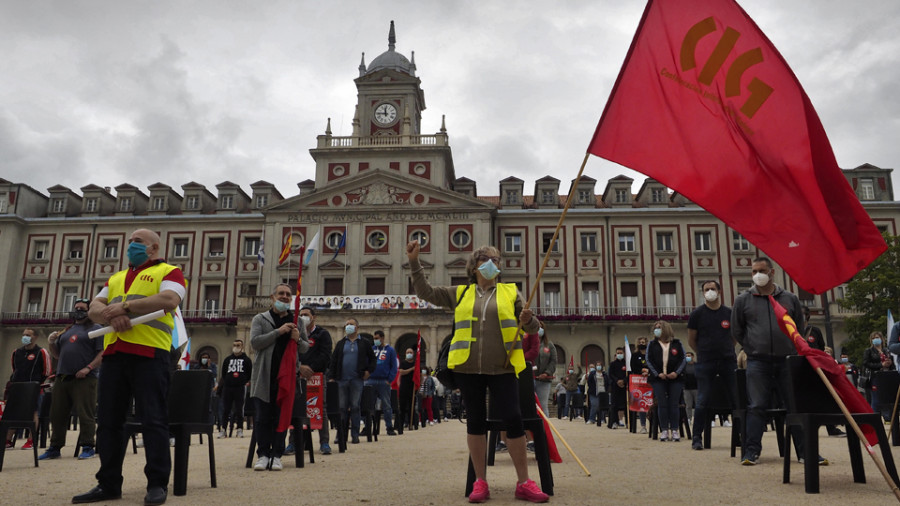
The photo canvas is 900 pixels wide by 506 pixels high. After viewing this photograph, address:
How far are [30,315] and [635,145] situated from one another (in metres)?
45.8

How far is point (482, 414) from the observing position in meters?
4.91

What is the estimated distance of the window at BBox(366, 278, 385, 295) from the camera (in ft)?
132

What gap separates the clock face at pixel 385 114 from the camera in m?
45.1

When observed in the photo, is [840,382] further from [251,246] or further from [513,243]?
[251,246]

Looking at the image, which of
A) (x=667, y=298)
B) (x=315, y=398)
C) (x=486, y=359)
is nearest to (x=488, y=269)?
(x=486, y=359)

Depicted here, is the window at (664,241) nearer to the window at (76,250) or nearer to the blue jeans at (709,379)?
the blue jeans at (709,379)

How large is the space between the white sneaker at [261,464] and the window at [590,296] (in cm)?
3474

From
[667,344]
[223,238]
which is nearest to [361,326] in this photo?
[223,238]

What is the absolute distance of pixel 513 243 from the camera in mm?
42156

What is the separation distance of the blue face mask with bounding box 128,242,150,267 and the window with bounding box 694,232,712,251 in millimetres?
39754

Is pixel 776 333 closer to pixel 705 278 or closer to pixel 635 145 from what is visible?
pixel 635 145

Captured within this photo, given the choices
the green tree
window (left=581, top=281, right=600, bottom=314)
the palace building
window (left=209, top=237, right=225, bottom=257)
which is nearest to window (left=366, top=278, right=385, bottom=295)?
the palace building

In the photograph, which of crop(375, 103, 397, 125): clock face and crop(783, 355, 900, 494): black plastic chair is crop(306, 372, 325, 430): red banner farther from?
crop(375, 103, 397, 125): clock face

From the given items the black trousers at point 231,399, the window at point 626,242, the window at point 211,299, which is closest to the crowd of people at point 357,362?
the black trousers at point 231,399
